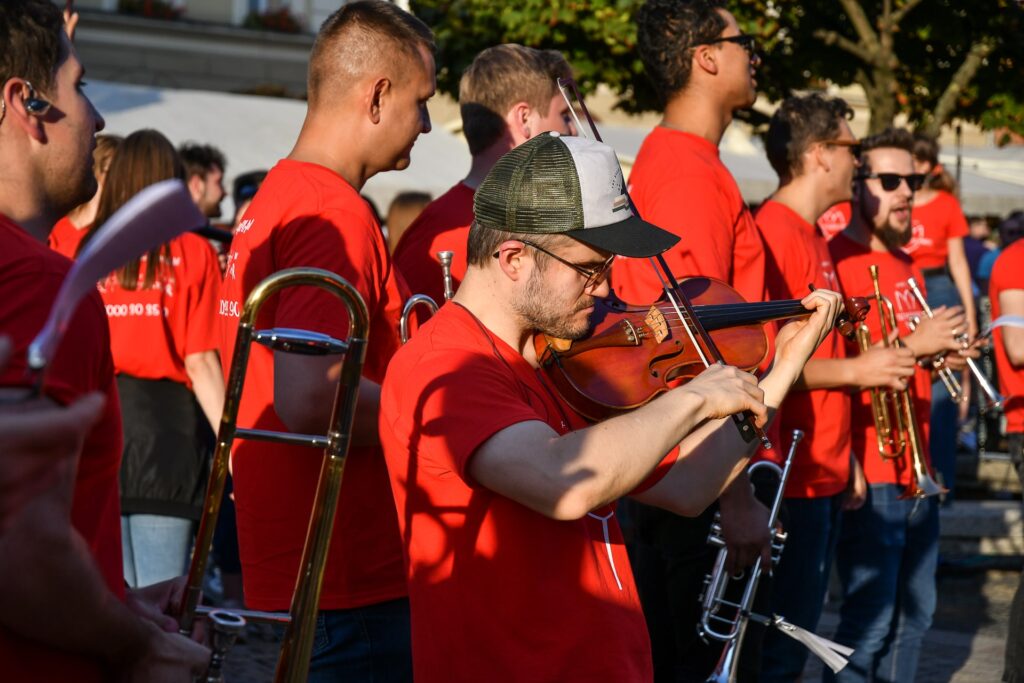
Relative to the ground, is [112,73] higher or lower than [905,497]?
higher

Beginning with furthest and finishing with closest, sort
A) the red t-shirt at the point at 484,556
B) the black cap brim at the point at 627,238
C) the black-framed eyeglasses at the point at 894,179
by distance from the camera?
the black-framed eyeglasses at the point at 894,179
the black cap brim at the point at 627,238
the red t-shirt at the point at 484,556

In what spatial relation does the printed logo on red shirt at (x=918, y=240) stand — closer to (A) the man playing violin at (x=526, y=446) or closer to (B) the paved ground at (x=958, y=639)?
(B) the paved ground at (x=958, y=639)

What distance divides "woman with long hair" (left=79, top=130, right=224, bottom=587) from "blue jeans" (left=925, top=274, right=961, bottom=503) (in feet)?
11.4

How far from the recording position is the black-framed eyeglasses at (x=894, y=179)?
556 cm

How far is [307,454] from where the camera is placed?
3170 millimetres

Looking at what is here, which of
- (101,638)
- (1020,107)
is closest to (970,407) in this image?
(1020,107)

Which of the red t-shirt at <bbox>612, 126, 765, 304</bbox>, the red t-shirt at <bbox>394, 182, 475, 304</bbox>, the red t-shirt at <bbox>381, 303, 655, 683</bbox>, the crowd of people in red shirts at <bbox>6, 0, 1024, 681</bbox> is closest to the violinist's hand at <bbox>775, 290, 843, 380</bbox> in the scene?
the crowd of people in red shirts at <bbox>6, 0, 1024, 681</bbox>

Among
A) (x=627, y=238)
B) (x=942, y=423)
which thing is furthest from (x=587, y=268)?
(x=942, y=423)

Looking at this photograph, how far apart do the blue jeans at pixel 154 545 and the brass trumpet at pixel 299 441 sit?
2.64 meters

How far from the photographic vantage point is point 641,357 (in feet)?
10.4

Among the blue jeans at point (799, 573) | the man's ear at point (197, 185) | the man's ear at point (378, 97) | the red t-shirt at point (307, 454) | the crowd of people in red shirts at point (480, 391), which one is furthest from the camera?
the man's ear at point (197, 185)

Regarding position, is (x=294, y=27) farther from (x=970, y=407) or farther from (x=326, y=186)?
(x=326, y=186)

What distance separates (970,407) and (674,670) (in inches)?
344

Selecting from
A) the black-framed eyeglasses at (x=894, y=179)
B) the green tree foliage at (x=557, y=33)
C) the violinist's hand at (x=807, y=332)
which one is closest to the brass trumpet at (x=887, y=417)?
the black-framed eyeglasses at (x=894, y=179)
